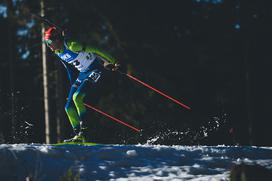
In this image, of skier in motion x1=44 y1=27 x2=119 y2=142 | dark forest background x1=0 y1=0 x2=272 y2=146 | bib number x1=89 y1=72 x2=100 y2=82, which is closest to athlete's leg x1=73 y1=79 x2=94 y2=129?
skier in motion x1=44 y1=27 x2=119 y2=142

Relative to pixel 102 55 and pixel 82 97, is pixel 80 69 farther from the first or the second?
pixel 82 97

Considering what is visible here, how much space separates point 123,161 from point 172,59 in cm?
1189

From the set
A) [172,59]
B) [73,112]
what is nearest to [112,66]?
[73,112]

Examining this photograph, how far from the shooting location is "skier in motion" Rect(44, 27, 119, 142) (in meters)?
9.48

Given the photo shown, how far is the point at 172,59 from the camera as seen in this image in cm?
1930

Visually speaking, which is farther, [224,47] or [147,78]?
[224,47]

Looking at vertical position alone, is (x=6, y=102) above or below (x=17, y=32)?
below

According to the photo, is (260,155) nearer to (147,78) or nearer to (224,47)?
(147,78)

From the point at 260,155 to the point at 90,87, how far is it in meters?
2.96

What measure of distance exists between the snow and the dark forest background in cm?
857

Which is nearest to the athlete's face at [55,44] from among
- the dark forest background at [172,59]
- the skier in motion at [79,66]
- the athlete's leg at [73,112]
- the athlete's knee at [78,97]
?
the skier in motion at [79,66]

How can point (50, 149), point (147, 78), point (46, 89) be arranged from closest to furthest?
point (50, 149), point (46, 89), point (147, 78)

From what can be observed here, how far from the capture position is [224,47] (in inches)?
788

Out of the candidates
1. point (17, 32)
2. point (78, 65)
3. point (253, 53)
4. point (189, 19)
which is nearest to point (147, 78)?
point (189, 19)
